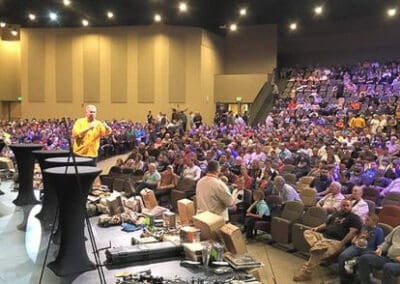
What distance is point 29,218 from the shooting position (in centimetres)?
663

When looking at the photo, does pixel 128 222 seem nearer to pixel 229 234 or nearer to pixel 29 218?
pixel 29 218

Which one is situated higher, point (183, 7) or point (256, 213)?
point (183, 7)

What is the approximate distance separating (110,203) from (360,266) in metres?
3.50

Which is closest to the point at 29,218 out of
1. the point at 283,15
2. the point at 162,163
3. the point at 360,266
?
the point at 360,266

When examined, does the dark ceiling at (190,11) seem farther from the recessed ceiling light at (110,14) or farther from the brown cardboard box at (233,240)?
the brown cardboard box at (233,240)

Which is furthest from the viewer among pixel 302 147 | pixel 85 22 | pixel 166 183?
pixel 85 22

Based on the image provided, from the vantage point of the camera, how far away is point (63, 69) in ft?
84.7

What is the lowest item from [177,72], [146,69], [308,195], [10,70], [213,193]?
[308,195]

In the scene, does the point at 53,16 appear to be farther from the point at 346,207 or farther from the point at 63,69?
the point at 346,207

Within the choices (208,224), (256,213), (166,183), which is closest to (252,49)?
(166,183)

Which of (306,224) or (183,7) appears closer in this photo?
(306,224)

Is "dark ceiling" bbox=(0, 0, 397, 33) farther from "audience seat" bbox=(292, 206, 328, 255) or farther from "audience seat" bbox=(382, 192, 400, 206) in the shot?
"audience seat" bbox=(292, 206, 328, 255)

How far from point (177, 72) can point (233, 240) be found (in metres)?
20.2

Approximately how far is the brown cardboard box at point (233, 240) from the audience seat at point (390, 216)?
8.14ft
